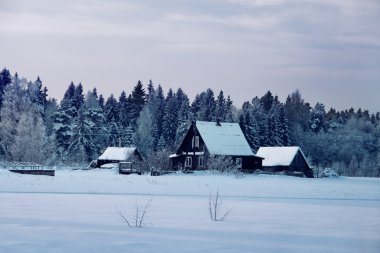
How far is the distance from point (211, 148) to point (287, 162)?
942 centimetres

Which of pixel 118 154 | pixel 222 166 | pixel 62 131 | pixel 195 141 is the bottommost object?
pixel 222 166

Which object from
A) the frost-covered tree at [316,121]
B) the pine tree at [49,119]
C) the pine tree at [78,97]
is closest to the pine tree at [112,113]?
the pine tree at [78,97]

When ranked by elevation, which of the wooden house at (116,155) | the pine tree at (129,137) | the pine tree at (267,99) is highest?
the pine tree at (267,99)

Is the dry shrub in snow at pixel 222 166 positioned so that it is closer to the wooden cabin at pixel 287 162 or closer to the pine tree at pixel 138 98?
the wooden cabin at pixel 287 162

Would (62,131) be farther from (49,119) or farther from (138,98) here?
(138,98)

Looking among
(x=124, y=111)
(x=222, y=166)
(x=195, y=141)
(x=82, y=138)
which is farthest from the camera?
(x=124, y=111)

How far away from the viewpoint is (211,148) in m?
63.5

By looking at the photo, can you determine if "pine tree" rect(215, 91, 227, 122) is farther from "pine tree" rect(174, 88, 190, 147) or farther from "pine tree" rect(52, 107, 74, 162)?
"pine tree" rect(52, 107, 74, 162)

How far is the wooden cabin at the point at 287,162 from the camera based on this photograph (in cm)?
6656

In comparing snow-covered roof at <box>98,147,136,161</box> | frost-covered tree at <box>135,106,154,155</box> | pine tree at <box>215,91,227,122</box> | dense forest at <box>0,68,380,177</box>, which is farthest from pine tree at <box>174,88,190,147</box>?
snow-covered roof at <box>98,147,136,161</box>

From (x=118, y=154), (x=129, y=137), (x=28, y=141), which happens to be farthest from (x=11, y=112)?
(x=129, y=137)

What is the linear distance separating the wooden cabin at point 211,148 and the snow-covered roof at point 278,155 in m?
1.99

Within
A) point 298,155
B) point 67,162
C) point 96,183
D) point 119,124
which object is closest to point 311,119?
point 119,124

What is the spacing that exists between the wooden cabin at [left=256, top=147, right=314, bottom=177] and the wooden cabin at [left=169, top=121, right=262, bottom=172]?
183 centimetres
